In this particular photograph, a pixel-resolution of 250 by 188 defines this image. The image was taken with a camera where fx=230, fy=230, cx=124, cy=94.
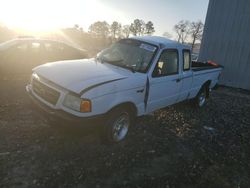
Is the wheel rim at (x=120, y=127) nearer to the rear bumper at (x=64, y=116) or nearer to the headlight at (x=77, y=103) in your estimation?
the rear bumper at (x=64, y=116)

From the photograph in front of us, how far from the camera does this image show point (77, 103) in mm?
3590

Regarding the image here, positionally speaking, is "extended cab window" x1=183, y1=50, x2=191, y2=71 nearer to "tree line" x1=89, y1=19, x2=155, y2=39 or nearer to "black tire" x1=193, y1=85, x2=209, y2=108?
"black tire" x1=193, y1=85, x2=209, y2=108

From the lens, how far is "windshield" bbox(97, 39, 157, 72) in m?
4.64

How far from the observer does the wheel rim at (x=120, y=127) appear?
425 cm

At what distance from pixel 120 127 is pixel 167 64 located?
5.81ft

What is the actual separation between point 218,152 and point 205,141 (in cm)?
47

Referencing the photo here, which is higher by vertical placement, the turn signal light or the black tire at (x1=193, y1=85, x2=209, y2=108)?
the turn signal light

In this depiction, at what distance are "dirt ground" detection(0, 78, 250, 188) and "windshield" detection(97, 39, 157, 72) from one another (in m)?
1.50

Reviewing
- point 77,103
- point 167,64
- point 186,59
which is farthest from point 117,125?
point 186,59

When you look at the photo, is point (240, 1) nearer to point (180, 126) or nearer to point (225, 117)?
point (225, 117)

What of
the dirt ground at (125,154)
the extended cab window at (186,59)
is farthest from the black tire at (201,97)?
the extended cab window at (186,59)

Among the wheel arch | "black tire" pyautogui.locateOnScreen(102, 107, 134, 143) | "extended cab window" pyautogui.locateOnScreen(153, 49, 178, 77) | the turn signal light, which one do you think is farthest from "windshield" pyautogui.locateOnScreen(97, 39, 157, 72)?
the turn signal light

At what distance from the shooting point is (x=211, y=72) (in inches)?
285

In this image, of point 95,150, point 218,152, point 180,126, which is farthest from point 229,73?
point 95,150
